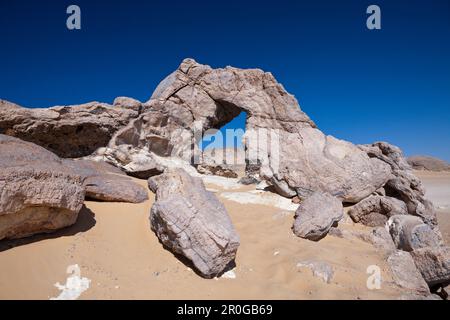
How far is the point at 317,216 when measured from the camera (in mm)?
5406

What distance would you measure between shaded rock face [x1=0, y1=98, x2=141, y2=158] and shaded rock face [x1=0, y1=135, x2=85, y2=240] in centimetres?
394

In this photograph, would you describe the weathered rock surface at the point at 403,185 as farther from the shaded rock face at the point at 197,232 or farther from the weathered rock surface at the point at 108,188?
the weathered rock surface at the point at 108,188

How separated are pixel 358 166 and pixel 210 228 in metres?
4.35

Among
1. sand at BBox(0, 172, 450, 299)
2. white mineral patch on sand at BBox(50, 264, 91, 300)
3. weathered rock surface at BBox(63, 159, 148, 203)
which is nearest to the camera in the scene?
white mineral patch on sand at BBox(50, 264, 91, 300)

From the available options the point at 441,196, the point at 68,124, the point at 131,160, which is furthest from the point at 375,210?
the point at 441,196

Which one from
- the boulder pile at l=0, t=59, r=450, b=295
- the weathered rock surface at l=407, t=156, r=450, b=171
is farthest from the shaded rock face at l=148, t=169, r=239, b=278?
the weathered rock surface at l=407, t=156, r=450, b=171

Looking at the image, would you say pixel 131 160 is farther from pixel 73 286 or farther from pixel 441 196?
pixel 441 196

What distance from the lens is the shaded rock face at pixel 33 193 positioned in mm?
3295

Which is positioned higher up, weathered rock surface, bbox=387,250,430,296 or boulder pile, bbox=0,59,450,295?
boulder pile, bbox=0,59,450,295

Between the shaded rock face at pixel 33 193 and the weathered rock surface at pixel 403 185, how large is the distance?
21.0ft

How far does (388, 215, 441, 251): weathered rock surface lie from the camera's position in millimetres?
4692

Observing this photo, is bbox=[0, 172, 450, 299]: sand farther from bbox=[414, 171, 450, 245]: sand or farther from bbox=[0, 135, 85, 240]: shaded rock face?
bbox=[414, 171, 450, 245]: sand

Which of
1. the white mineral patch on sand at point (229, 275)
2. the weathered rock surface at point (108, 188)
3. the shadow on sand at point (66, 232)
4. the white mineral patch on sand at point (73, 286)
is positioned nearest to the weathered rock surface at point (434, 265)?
the white mineral patch on sand at point (229, 275)

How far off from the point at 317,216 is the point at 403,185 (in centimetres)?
273
